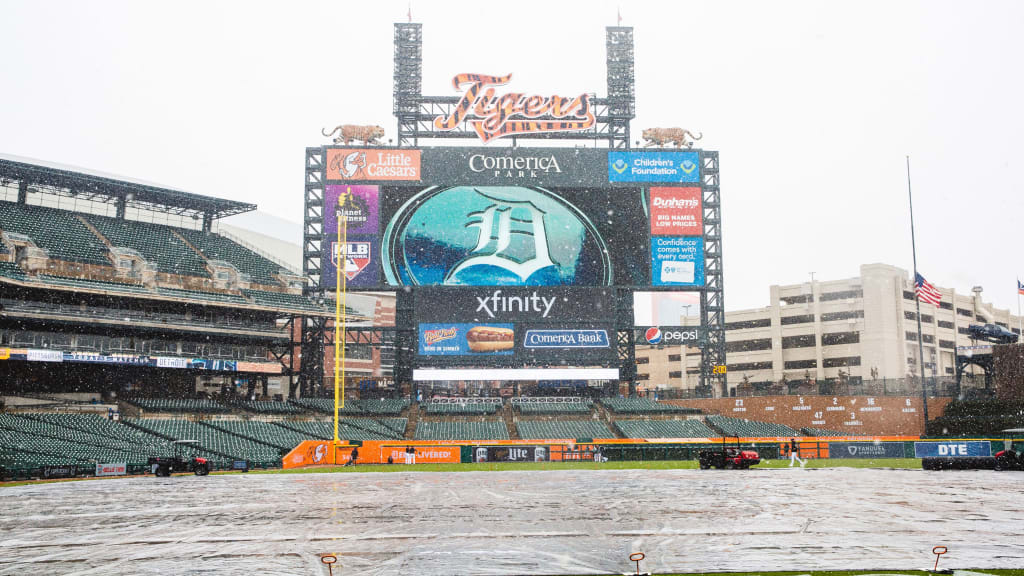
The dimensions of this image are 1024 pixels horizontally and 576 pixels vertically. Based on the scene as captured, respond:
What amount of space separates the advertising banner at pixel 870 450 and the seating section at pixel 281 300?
38.5m

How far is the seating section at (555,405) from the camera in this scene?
64.2m

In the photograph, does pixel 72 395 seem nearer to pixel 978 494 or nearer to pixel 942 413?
pixel 978 494

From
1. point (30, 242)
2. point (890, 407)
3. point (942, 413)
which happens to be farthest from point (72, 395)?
point (942, 413)

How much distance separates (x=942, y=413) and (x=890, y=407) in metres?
4.64

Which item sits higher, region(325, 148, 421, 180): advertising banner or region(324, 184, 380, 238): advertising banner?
region(325, 148, 421, 180): advertising banner

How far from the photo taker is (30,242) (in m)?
55.3

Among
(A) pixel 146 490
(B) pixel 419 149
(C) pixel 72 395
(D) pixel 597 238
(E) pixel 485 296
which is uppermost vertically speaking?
(B) pixel 419 149

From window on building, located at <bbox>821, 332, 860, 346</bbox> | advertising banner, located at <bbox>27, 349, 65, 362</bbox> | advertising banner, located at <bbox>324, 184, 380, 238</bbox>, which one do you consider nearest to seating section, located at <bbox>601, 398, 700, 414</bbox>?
advertising banner, located at <bbox>324, 184, 380, 238</bbox>

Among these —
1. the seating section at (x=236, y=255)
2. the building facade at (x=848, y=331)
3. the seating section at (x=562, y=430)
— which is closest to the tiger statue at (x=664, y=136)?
the seating section at (x=562, y=430)

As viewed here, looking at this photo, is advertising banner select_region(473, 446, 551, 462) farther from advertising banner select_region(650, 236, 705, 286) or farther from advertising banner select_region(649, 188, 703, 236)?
advertising banner select_region(649, 188, 703, 236)

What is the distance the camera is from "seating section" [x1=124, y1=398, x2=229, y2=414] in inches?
2201

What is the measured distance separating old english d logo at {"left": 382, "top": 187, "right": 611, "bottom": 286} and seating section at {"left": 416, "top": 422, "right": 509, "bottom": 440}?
10436 mm

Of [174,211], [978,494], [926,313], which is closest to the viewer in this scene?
[978,494]

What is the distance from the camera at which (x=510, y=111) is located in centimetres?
6569
